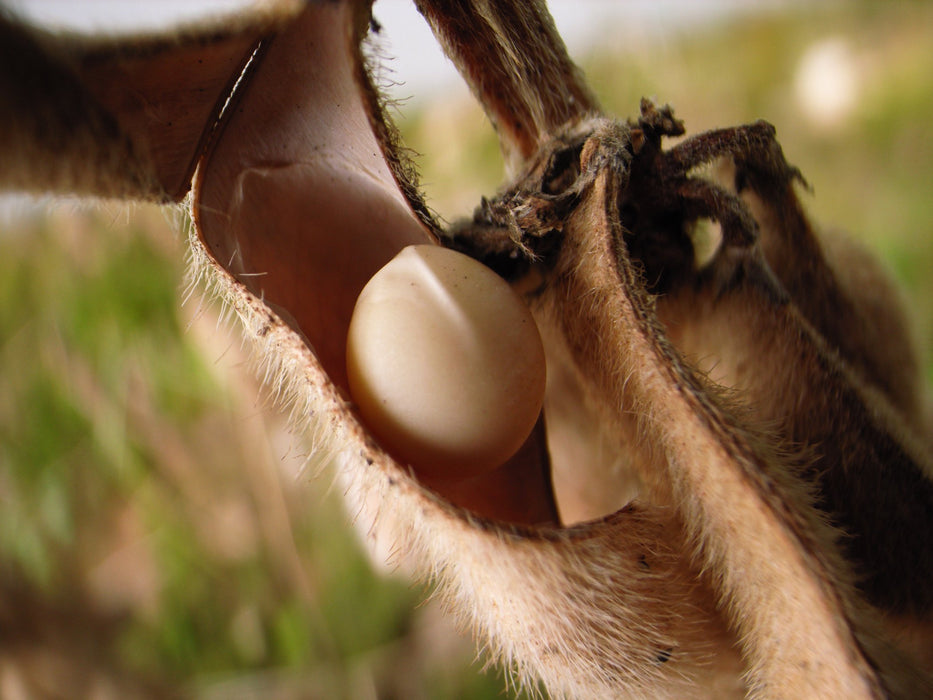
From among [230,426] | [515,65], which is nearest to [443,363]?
[515,65]

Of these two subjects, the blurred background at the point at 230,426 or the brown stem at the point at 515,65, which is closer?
the brown stem at the point at 515,65

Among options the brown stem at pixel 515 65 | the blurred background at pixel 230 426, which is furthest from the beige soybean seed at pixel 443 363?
the blurred background at pixel 230 426

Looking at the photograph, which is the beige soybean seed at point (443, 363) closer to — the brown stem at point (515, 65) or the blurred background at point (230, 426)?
the brown stem at point (515, 65)

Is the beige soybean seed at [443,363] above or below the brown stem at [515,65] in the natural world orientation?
below

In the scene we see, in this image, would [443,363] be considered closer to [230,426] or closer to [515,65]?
[515,65]

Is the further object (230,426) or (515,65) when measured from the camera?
(230,426)

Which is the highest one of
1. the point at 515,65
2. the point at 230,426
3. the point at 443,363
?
the point at 515,65
